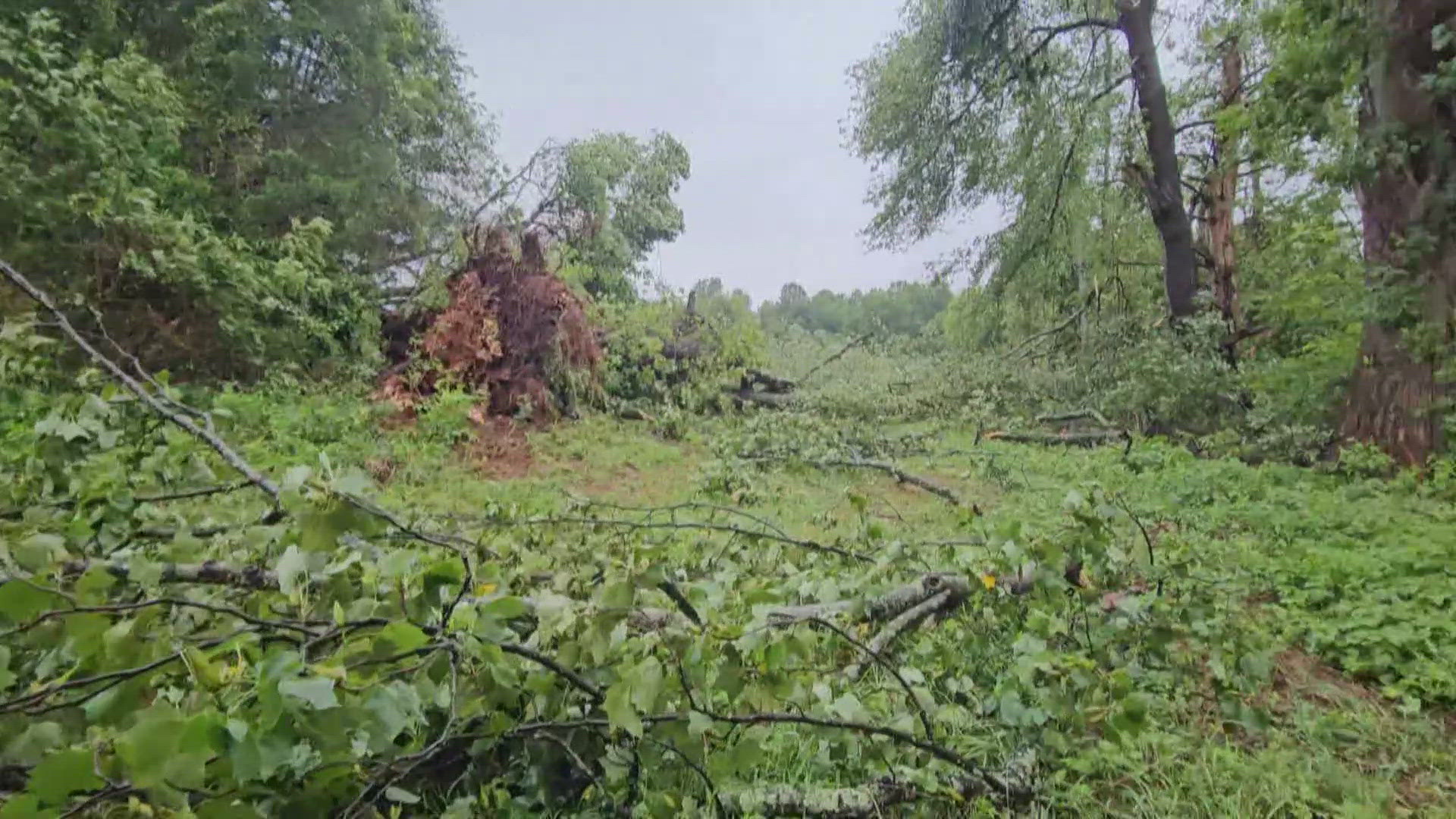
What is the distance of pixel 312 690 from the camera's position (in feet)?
2.48

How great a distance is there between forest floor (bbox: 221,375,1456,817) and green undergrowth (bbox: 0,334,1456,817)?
14 mm

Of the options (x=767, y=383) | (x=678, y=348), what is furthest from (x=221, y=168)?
(x=767, y=383)

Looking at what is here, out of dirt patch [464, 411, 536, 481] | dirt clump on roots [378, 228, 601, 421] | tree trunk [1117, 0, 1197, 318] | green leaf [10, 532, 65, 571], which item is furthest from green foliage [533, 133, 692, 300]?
green leaf [10, 532, 65, 571]

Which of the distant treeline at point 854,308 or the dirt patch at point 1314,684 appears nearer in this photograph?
the dirt patch at point 1314,684

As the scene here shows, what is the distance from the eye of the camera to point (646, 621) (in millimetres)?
1497

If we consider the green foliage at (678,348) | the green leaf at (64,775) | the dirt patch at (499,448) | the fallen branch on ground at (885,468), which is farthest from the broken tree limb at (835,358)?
the green leaf at (64,775)

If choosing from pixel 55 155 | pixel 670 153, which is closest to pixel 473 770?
pixel 55 155

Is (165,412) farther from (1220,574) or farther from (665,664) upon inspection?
(1220,574)

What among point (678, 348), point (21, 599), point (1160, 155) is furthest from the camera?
point (678, 348)

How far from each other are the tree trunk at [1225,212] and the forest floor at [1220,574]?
412cm

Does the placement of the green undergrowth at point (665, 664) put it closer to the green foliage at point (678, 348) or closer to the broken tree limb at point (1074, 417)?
the broken tree limb at point (1074, 417)

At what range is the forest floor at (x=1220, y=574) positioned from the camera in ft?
5.52

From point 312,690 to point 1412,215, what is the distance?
249 inches

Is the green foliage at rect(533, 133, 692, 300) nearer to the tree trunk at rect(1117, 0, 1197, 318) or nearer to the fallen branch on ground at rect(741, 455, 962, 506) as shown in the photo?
the fallen branch on ground at rect(741, 455, 962, 506)
